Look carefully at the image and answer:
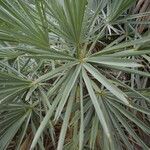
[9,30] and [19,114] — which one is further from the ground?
[9,30]

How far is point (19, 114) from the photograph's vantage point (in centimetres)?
190

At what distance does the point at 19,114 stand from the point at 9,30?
20.0 inches

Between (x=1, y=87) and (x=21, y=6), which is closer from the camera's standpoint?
(x=21, y=6)

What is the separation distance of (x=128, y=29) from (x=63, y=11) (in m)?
0.89

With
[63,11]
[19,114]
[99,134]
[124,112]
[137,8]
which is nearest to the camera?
[63,11]

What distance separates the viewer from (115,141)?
1.74 metres

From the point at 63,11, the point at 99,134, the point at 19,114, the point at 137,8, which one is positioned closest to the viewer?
the point at 63,11

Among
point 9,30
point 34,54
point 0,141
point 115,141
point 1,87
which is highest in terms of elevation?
point 9,30

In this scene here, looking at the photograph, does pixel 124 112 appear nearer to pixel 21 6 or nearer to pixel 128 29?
pixel 21 6

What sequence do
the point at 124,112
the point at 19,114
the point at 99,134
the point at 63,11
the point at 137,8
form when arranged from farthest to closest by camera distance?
the point at 137,8 → the point at 19,114 → the point at 99,134 → the point at 124,112 → the point at 63,11

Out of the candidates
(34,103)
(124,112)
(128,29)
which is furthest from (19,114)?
(128,29)

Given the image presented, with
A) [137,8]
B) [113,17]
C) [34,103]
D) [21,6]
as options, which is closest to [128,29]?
[137,8]

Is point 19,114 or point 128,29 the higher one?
point 128,29

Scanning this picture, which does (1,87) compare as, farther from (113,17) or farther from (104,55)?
(113,17)
